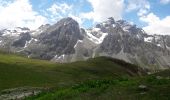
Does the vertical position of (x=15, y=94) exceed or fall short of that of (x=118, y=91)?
it falls short

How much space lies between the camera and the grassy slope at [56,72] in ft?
319

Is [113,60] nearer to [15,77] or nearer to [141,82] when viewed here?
[15,77]

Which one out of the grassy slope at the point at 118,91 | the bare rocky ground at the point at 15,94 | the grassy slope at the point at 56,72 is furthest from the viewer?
the grassy slope at the point at 56,72

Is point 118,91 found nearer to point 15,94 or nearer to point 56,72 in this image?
point 15,94

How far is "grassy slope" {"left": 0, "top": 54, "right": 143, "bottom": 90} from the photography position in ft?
319

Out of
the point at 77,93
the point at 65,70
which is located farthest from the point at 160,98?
the point at 65,70

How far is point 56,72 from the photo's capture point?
131 meters

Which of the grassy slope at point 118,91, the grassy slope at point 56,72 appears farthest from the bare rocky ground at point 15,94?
the grassy slope at point 56,72

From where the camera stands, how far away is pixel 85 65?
527ft

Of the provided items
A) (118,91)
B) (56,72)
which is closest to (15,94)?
(118,91)

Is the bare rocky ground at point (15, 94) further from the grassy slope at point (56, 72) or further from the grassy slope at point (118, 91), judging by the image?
the grassy slope at point (56, 72)

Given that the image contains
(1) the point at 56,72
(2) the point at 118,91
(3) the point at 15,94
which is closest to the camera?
(2) the point at 118,91

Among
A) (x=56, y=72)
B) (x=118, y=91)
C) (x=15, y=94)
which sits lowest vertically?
(x=15, y=94)

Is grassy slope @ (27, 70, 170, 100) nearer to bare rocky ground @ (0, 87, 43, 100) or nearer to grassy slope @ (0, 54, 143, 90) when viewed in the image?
bare rocky ground @ (0, 87, 43, 100)
